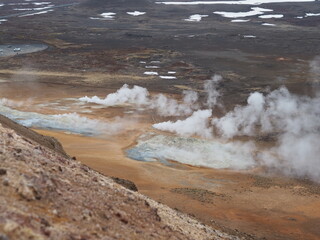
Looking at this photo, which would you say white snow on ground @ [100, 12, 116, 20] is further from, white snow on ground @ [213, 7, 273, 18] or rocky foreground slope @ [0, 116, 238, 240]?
rocky foreground slope @ [0, 116, 238, 240]

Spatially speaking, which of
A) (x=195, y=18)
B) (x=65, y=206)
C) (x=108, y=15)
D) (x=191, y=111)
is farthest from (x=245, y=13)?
(x=65, y=206)

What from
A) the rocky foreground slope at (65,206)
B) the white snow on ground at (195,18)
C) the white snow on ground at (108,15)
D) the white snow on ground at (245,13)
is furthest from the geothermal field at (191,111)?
the white snow on ground at (245,13)

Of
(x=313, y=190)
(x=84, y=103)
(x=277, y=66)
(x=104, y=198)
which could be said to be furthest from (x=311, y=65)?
(x=104, y=198)

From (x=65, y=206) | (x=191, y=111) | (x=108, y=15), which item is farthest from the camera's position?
(x=108, y=15)

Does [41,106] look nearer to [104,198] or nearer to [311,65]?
[104,198]

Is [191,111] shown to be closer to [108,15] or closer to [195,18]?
[195,18]

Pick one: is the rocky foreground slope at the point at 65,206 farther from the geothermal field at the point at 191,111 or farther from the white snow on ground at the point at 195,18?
the white snow on ground at the point at 195,18
